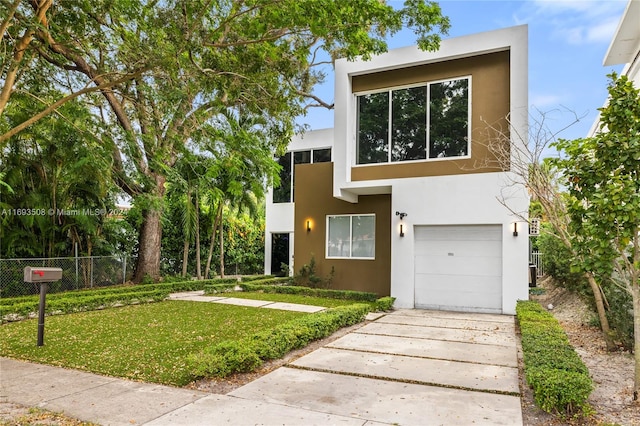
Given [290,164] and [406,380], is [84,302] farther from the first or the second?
[290,164]

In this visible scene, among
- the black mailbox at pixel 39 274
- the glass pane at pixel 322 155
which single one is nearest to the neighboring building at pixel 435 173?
the glass pane at pixel 322 155

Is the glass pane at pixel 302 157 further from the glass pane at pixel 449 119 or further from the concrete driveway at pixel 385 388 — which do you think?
the concrete driveway at pixel 385 388

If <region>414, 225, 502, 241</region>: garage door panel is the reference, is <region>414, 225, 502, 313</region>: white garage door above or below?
below

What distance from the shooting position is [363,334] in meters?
7.71

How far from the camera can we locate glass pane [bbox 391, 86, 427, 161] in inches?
436

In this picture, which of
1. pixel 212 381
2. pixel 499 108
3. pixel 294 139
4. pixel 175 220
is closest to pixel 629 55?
pixel 499 108

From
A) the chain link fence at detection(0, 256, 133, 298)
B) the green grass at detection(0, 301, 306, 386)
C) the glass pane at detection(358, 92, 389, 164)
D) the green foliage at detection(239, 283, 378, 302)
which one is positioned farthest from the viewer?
the green foliage at detection(239, 283, 378, 302)

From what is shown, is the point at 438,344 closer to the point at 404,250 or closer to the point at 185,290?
the point at 404,250

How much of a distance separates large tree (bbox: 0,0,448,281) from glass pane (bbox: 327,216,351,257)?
11.6 feet

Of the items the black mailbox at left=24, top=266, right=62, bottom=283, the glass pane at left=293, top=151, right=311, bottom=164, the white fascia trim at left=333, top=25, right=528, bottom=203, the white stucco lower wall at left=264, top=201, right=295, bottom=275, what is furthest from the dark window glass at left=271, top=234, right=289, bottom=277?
the black mailbox at left=24, top=266, right=62, bottom=283

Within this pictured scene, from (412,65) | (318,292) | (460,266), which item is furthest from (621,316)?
(318,292)

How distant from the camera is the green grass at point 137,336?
5.41m

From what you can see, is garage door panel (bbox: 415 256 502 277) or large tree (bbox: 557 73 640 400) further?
garage door panel (bbox: 415 256 502 277)

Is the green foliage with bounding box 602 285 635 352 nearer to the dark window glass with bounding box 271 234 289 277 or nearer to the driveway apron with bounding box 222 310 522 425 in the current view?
the driveway apron with bounding box 222 310 522 425
